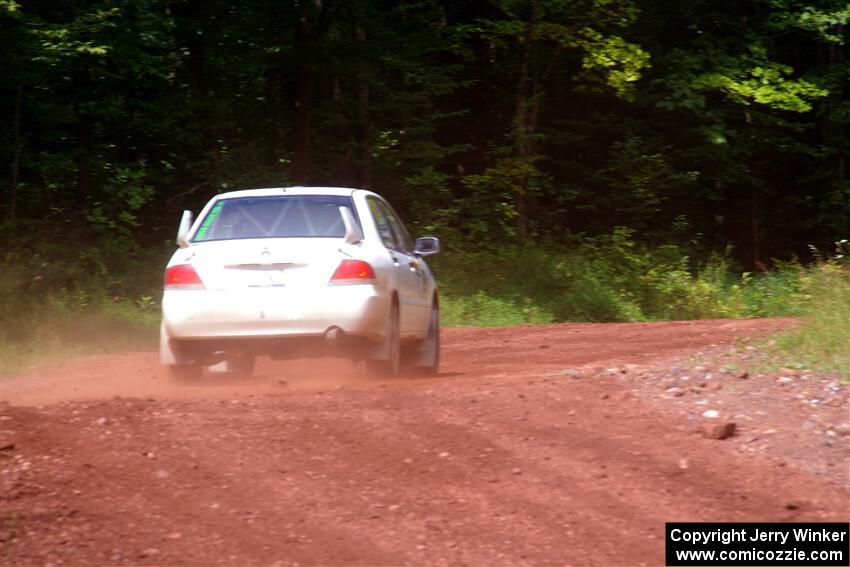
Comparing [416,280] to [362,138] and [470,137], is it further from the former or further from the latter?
[470,137]

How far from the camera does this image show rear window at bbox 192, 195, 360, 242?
35.4ft

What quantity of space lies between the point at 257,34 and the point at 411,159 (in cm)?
530

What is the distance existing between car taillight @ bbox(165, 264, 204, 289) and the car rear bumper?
0.17m

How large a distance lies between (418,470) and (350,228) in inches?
152

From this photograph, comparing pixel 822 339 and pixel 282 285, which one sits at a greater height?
pixel 282 285

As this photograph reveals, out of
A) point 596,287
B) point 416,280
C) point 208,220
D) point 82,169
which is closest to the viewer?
point 208,220

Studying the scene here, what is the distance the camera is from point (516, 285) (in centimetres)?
2562

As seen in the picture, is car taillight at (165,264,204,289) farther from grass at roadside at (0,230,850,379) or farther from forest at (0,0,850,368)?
forest at (0,0,850,368)

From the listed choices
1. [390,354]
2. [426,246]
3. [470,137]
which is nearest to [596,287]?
[470,137]

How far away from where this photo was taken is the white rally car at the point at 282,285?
10367 millimetres

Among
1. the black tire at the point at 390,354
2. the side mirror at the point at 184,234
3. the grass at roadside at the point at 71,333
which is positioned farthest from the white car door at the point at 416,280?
the grass at roadside at the point at 71,333

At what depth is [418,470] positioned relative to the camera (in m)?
7.07

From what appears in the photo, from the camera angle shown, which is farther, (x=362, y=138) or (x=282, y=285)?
(x=362, y=138)

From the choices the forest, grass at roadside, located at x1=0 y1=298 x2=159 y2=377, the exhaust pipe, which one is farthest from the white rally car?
the forest
